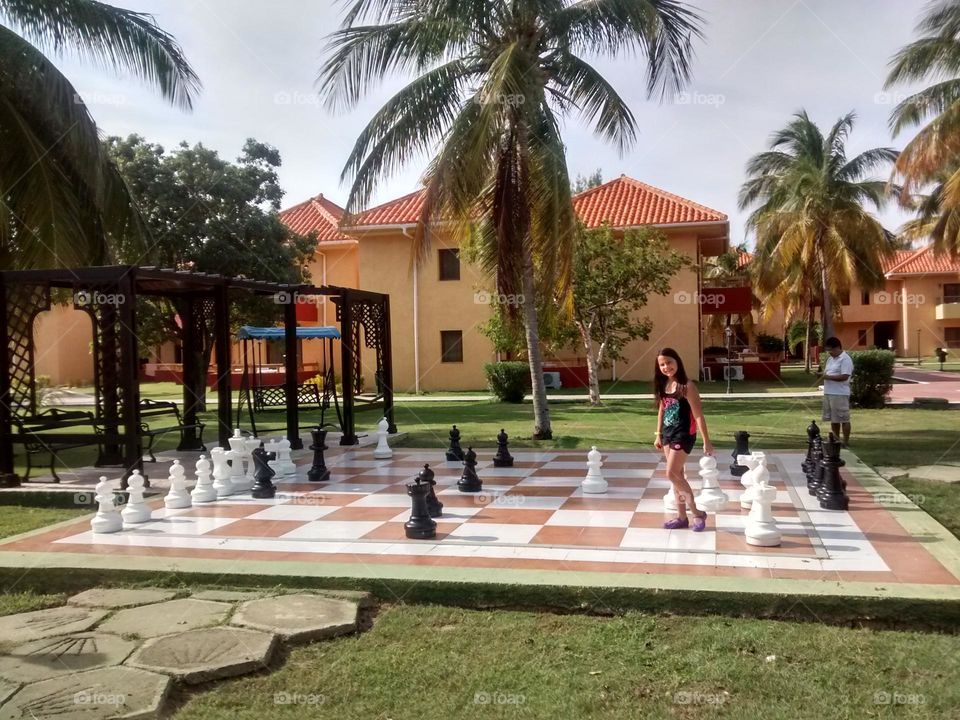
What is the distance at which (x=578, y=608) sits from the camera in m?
4.68

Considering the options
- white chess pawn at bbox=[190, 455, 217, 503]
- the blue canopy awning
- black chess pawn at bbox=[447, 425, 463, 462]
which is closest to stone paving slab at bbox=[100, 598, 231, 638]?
white chess pawn at bbox=[190, 455, 217, 503]

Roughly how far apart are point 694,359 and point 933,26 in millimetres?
11661

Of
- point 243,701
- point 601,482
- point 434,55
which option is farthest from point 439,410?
point 243,701

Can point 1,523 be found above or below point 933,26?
below

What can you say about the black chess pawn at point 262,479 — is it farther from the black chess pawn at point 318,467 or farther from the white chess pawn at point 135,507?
the white chess pawn at point 135,507

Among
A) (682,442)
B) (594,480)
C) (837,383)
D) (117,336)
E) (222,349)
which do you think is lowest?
(594,480)

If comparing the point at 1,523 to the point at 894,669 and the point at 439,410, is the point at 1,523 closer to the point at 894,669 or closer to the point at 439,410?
the point at 894,669

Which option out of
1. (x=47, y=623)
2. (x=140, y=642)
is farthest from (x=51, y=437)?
(x=140, y=642)

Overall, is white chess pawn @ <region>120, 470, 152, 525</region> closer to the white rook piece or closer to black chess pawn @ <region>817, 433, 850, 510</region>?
the white rook piece

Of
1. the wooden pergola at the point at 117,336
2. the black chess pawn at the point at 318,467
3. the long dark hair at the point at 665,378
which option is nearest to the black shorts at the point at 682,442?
the long dark hair at the point at 665,378

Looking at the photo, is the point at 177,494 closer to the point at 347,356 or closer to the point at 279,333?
the point at 347,356

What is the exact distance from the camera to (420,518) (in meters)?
6.12

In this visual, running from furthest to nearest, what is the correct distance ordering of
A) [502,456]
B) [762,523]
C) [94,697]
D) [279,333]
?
[279,333], [502,456], [762,523], [94,697]

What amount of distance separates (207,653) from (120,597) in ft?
4.43
